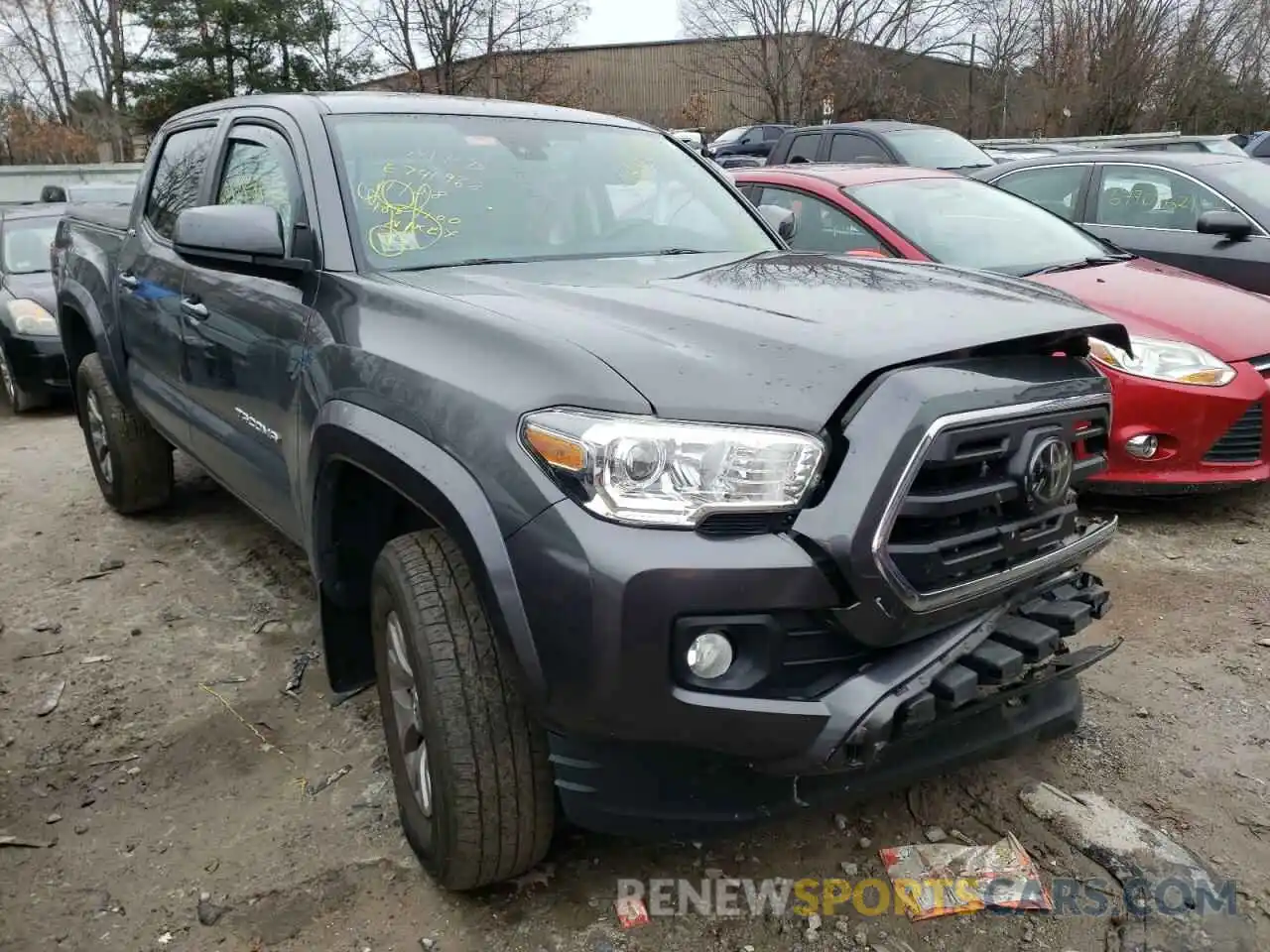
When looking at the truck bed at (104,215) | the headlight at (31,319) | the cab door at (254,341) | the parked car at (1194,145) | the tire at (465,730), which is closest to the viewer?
the tire at (465,730)

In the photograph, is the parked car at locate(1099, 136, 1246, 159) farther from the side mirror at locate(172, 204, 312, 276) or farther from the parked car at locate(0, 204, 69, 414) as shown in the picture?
the side mirror at locate(172, 204, 312, 276)

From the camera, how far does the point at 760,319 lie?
2.16 metres

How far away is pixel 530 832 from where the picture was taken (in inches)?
85.4

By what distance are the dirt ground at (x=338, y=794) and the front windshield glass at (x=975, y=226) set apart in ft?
5.63

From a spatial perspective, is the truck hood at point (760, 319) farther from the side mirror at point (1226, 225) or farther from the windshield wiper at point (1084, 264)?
the side mirror at point (1226, 225)

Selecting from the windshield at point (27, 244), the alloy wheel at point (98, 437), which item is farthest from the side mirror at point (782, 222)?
the windshield at point (27, 244)

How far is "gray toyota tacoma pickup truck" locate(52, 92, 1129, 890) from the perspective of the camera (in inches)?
71.6

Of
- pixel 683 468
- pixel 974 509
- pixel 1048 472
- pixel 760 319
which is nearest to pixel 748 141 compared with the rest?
pixel 760 319

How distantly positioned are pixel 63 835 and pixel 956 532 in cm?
237

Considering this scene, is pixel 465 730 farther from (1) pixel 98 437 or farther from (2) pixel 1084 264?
(2) pixel 1084 264

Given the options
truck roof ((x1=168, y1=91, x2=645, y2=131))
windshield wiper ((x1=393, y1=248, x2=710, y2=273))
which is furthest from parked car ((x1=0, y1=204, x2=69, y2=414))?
windshield wiper ((x1=393, y1=248, x2=710, y2=273))

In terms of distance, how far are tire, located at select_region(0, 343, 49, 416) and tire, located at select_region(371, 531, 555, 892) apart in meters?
6.65

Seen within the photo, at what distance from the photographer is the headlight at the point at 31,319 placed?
7.25 meters

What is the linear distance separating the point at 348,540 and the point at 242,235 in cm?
86
